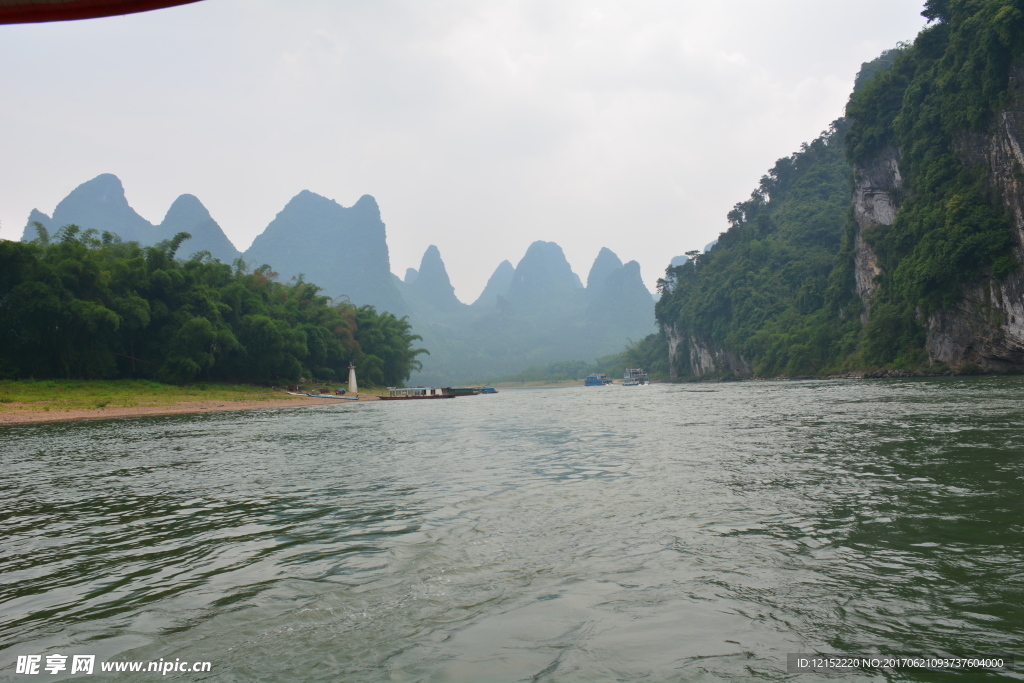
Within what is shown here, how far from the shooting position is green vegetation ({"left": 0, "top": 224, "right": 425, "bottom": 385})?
35719mm

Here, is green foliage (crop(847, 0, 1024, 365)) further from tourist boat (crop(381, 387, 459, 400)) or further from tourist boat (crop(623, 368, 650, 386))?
tourist boat (crop(623, 368, 650, 386))

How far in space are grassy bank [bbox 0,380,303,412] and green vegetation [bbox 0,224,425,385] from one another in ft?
5.03

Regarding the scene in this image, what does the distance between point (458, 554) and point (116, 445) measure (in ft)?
57.3

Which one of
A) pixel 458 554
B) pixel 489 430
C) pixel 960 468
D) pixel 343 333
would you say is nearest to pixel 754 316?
pixel 343 333

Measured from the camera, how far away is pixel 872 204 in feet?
214

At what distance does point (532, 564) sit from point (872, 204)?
7497cm

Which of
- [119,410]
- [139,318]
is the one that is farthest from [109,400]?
[139,318]

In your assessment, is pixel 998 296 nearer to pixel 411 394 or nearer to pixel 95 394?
pixel 411 394

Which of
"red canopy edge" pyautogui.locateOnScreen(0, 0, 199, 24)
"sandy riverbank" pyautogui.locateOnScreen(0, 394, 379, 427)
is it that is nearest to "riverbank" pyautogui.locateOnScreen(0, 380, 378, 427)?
"sandy riverbank" pyautogui.locateOnScreen(0, 394, 379, 427)

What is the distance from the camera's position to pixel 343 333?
72625 mm

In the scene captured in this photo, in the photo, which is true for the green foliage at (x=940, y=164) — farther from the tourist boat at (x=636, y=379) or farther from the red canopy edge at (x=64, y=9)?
the tourist boat at (x=636, y=379)

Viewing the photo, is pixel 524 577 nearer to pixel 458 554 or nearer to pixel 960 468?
pixel 458 554

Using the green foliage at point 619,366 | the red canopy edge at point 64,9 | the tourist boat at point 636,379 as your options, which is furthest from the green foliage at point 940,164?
the green foliage at point 619,366

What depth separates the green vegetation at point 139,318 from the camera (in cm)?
3572
